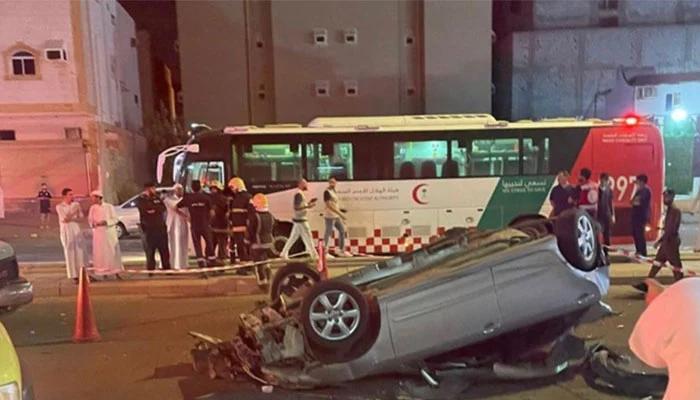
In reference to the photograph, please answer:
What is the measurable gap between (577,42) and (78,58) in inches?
897

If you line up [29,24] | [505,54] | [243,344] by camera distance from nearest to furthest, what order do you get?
1. [243,344]
2. [29,24]
3. [505,54]

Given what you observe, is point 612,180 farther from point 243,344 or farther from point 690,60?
point 690,60

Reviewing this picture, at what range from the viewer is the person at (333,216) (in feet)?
38.3

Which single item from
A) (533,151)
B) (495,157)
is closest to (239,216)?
(495,157)

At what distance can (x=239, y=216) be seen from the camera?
1052cm

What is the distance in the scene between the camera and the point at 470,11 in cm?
2758

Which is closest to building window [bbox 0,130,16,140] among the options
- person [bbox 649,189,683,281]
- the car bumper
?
the car bumper

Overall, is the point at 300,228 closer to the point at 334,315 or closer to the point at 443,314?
the point at 334,315

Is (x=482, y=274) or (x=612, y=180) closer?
(x=482, y=274)

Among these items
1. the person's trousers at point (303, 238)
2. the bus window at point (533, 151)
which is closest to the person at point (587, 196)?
the bus window at point (533, 151)

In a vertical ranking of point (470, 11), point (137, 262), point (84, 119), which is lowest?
point (137, 262)

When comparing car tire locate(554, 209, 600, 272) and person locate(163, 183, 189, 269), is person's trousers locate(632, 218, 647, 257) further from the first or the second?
person locate(163, 183, 189, 269)

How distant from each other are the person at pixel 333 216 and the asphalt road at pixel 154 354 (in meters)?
2.91

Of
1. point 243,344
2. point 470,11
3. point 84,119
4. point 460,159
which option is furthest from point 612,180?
point 84,119
